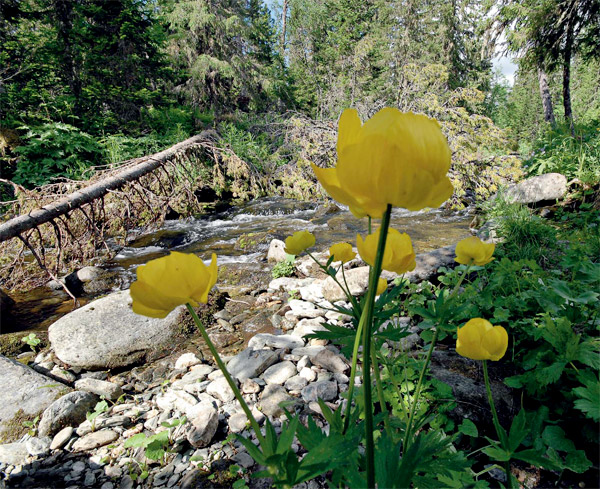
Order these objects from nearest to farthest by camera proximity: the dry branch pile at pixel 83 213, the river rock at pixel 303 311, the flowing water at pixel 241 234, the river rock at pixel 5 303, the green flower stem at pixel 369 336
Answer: the green flower stem at pixel 369 336 < the river rock at pixel 303 311 < the dry branch pile at pixel 83 213 < the river rock at pixel 5 303 < the flowing water at pixel 241 234

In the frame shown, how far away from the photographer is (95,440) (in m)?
1.67

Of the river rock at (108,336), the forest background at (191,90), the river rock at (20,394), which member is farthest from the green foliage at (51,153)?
the river rock at (20,394)

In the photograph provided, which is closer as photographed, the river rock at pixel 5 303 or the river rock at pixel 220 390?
the river rock at pixel 220 390

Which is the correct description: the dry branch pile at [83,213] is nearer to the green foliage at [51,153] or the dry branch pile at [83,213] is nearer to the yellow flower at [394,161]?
the green foliage at [51,153]

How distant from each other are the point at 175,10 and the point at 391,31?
14835mm

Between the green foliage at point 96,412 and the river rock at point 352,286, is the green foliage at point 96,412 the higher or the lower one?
the lower one

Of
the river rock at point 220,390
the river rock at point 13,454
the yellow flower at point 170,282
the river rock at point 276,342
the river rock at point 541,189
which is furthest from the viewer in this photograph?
the river rock at point 541,189

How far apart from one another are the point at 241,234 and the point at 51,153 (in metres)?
5.40

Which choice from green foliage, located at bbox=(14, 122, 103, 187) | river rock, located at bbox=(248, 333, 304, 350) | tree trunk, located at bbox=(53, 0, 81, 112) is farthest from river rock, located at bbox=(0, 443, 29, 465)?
tree trunk, located at bbox=(53, 0, 81, 112)

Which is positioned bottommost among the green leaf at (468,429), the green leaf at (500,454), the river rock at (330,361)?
the river rock at (330,361)

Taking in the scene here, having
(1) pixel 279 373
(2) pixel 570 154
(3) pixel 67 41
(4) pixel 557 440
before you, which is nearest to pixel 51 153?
(3) pixel 67 41

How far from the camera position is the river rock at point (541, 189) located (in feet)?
16.0

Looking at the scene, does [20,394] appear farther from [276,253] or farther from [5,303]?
[276,253]

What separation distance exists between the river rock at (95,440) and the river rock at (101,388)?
41 cm
